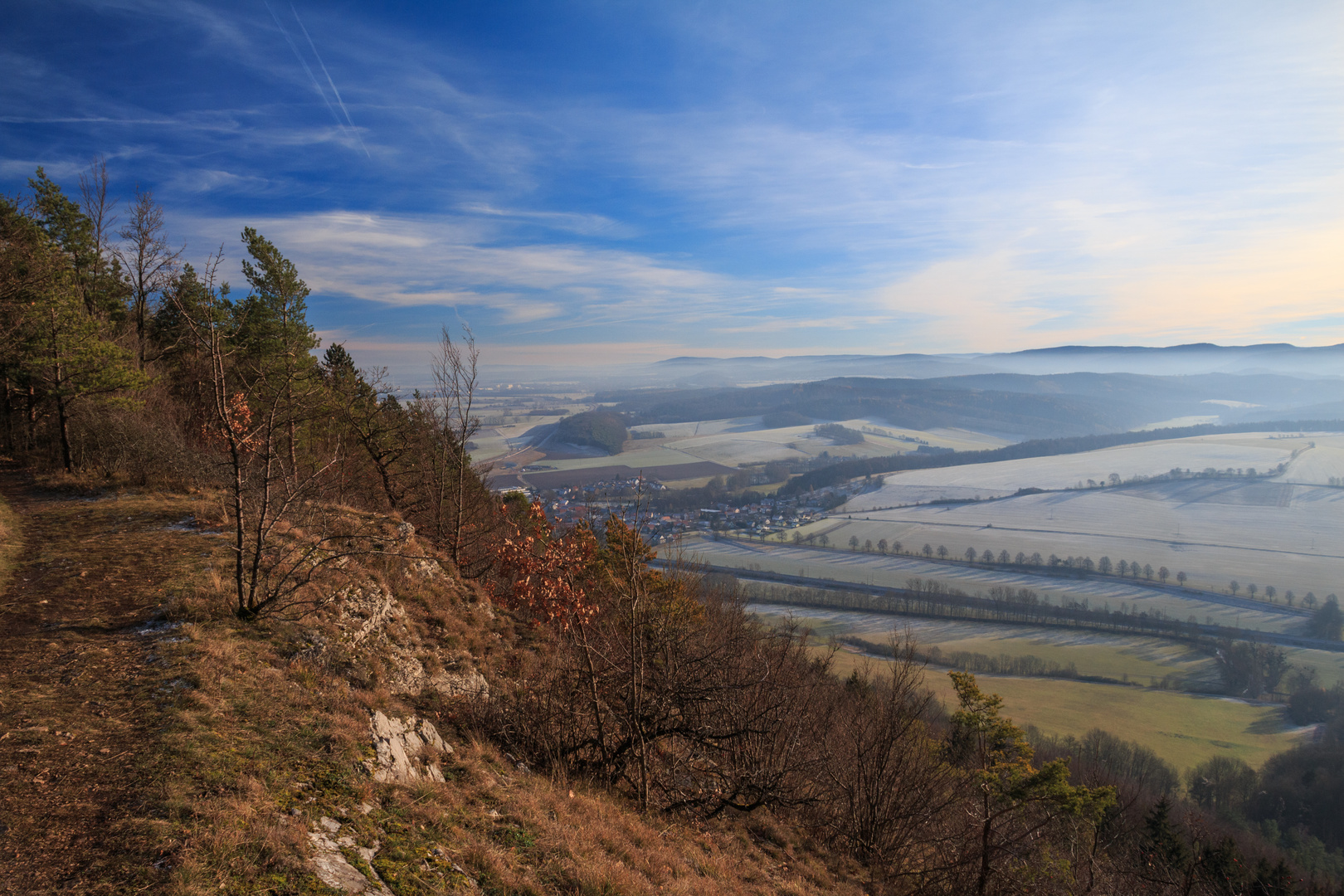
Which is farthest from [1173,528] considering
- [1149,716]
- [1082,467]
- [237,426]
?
[237,426]

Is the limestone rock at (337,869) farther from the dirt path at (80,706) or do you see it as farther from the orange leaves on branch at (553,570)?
the orange leaves on branch at (553,570)

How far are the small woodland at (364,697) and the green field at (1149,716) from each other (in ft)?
60.5

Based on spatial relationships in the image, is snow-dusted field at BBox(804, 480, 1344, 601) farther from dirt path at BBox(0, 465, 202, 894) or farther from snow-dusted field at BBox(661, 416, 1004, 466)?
dirt path at BBox(0, 465, 202, 894)

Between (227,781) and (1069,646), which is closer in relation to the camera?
(227,781)

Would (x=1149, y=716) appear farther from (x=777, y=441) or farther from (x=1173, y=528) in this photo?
(x=777, y=441)

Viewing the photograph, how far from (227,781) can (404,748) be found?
218 cm

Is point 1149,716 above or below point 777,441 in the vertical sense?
below

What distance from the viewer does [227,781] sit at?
4.81m

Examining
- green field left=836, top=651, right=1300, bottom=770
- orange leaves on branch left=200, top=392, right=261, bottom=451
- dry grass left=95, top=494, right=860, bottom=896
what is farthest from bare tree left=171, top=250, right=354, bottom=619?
green field left=836, top=651, right=1300, bottom=770

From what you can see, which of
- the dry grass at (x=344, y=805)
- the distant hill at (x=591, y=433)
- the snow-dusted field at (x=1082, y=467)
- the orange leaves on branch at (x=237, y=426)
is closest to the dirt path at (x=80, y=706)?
the dry grass at (x=344, y=805)

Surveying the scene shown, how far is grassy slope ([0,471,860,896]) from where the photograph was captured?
393 centimetres

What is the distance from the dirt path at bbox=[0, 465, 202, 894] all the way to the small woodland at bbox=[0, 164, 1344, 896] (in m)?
0.04

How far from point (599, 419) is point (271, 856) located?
103191mm

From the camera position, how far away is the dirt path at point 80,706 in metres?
3.66
